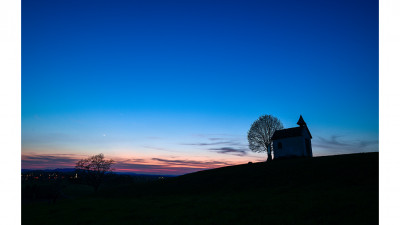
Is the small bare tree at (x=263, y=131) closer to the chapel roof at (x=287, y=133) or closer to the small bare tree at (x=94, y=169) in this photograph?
the chapel roof at (x=287, y=133)

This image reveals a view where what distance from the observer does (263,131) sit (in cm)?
5778

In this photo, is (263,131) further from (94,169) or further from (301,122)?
(94,169)

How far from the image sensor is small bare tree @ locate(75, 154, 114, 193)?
63.0m

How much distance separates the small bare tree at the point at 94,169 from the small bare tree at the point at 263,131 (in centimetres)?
4124

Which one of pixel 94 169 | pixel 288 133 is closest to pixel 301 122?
pixel 288 133

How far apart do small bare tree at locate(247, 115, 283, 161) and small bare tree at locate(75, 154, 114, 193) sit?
41.2m

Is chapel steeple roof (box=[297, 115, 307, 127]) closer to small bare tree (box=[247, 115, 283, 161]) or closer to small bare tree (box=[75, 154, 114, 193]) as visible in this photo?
small bare tree (box=[247, 115, 283, 161])

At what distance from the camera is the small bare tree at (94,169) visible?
63.0 meters

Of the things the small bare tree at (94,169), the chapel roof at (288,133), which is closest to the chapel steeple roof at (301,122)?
the chapel roof at (288,133)

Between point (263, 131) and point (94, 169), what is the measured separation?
48.1 metres

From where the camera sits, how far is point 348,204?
1463 centimetres

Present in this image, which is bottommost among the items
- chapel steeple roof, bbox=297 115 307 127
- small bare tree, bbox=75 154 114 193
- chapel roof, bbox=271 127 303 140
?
small bare tree, bbox=75 154 114 193

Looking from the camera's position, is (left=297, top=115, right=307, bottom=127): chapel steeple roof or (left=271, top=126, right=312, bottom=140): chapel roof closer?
(left=271, top=126, right=312, bottom=140): chapel roof

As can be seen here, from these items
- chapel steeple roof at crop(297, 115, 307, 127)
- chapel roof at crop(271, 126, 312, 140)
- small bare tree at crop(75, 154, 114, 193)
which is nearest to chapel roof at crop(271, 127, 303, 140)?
chapel roof at crop(271, 126, 312, 140)
